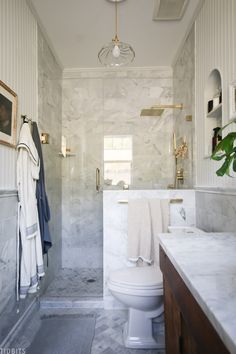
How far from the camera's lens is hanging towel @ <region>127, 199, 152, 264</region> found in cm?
219

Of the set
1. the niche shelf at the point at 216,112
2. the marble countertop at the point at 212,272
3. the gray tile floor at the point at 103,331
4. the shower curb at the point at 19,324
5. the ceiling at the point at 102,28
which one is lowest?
the gray tile floor at the point at 103,331

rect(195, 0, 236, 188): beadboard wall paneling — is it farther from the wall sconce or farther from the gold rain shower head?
the wall sconce

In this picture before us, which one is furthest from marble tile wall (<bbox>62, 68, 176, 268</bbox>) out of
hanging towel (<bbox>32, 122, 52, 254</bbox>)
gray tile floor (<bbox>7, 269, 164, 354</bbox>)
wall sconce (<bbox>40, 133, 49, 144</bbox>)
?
hanging towel (<bbox>32, 122, 52, 254</bbox>)

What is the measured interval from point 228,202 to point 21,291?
1622 mm

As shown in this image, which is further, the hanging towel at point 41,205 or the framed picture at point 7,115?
the hanging towel at point 41,205

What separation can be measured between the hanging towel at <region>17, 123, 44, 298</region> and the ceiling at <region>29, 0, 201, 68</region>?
1.15m

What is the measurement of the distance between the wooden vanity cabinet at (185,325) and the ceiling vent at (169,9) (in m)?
2.05

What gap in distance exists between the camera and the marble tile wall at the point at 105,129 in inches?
130

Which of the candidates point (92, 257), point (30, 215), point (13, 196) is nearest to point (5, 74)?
point (13, 196)

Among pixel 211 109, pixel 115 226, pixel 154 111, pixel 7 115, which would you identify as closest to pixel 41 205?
pixel 115 226

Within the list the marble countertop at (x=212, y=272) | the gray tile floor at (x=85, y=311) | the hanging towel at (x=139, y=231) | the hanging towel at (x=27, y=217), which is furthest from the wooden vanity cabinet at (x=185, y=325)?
the hanging towel at (x=27, y=217)

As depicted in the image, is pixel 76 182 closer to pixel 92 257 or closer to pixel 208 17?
pixel 92 257

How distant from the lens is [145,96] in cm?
334

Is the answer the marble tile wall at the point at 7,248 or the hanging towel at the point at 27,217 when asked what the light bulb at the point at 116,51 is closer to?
the hanging towel at the point at 27,217
